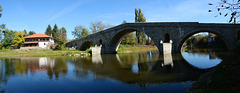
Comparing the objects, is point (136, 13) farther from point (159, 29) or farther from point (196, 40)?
point (159, 29)

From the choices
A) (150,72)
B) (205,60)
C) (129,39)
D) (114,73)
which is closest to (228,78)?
(150,72)

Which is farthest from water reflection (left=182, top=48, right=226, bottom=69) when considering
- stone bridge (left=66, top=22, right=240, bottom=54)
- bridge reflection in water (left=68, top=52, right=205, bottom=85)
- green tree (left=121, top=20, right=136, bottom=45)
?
green tree (left=121, top=20, right=136, bottom=45)

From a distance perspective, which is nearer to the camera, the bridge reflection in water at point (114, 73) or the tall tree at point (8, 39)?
the bridge reflection in water at point (114, 73)

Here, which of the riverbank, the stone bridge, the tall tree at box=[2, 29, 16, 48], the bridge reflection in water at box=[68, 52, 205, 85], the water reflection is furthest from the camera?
the tall tree at box=[2, 29, 16, 48]

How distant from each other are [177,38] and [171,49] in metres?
2.12

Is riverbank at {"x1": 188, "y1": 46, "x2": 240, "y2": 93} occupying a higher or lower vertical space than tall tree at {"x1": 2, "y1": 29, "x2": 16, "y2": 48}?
lower

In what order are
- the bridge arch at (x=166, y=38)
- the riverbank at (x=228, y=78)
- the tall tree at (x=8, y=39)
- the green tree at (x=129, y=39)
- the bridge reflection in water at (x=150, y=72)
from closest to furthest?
the riverbank at (x=228, y=78) < the bridge reflection in water at (x=150, y=72) < the bridge arch at (x=166, y=38) < the green tree at (x=129, y=39) < the tall tree at (x=8, y=39)

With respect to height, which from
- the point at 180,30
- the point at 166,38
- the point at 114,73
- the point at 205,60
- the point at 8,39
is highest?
the point at 8,39

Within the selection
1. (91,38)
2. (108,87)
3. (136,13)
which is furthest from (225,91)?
(136,13)

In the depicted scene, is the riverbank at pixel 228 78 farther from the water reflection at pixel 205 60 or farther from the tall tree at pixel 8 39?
the tall tree at pixel 8 39

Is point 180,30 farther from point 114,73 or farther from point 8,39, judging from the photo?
point 8,39

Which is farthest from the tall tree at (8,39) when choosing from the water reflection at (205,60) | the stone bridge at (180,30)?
the water reflection at (205,60)

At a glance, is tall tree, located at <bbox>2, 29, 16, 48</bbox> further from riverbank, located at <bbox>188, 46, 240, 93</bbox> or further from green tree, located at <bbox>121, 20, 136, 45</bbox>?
riverbank, located at <bbox>188, 46, 240, 93</bbox>

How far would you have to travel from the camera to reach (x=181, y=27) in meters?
24.4
